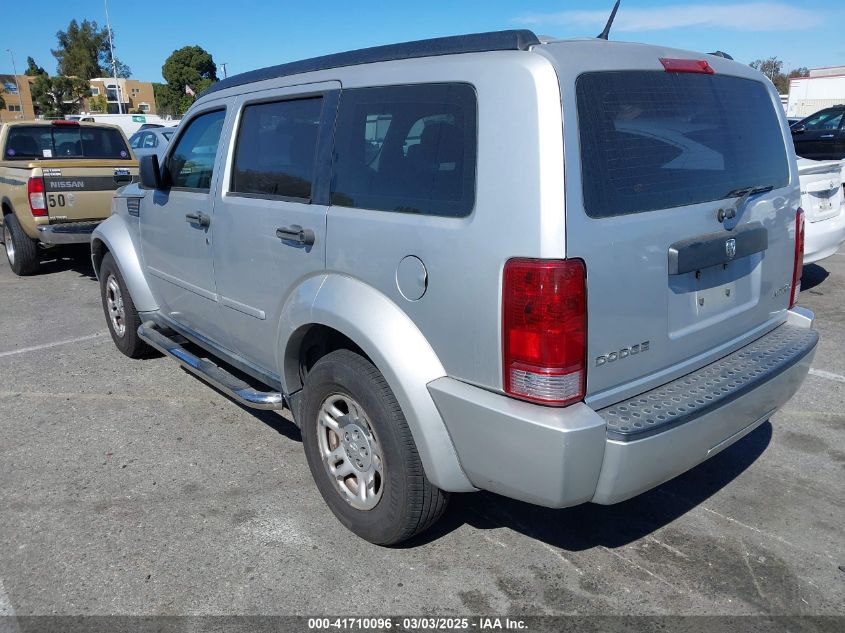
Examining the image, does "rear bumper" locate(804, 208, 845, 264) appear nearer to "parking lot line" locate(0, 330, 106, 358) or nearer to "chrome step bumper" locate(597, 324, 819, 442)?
"chrome step bumper" locate(597, 324, 819, 442)

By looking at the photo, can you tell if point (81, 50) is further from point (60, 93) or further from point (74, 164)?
point (74, 164)

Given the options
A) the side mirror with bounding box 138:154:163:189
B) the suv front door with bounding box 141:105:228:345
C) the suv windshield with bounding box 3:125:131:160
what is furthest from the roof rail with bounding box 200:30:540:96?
the suv windshield with bounding box 3:125:131:160

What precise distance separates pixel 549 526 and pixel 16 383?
410cm

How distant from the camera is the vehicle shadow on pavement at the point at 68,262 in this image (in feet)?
30.0

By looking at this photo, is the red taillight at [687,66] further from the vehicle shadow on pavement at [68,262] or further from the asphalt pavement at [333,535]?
the vehicle shadow on pavement at [68,262]

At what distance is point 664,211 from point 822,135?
1308cm

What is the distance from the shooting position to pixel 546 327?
2238 millimetres

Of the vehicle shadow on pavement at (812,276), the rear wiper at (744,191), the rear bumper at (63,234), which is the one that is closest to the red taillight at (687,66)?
the rear wiper at (744,191)

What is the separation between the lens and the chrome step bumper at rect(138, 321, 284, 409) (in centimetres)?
350

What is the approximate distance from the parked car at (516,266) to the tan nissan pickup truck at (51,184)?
5.11 meters

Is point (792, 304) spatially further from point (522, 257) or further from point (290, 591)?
point (290, 591)

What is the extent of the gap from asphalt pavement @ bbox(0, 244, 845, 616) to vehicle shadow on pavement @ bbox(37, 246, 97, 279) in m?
5.19

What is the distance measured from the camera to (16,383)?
5105 millimetres

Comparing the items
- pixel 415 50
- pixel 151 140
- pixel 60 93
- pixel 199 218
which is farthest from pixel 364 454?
pixel 60 93
